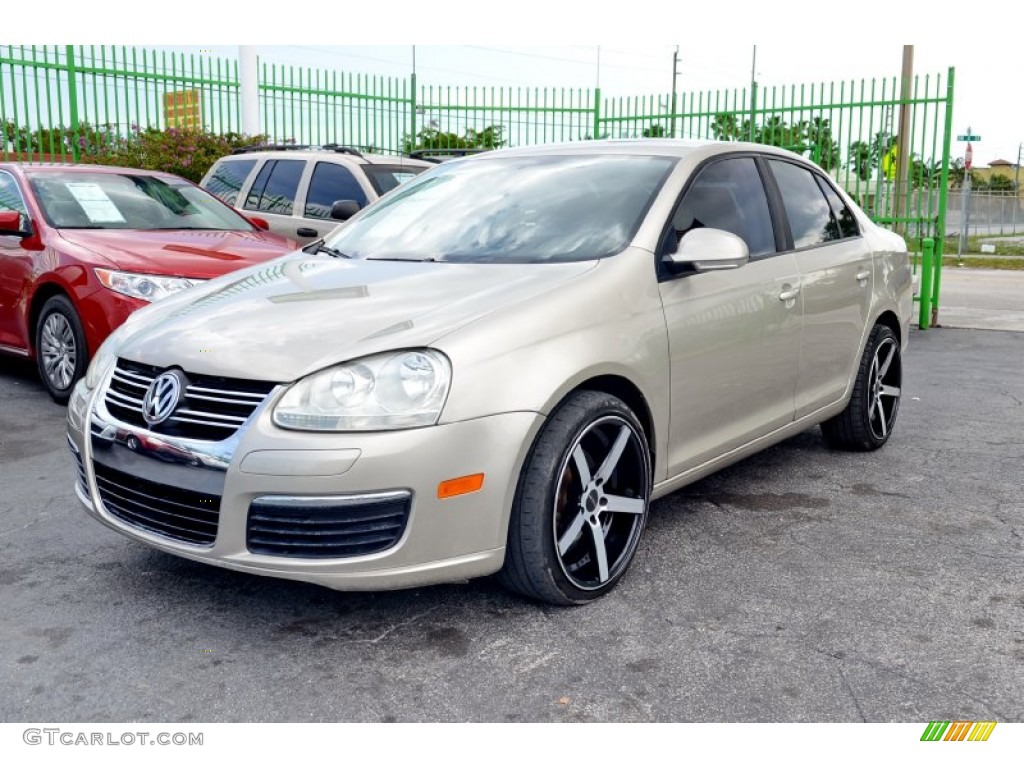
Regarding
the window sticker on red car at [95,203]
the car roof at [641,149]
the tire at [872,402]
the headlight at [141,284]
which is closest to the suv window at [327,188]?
the window sticker on red car at [95,203]

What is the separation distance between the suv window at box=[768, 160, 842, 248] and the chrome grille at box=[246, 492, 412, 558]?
262cm

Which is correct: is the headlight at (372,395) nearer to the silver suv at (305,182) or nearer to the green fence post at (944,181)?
the silver suv at (305,182)

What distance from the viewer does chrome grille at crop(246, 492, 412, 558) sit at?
2.99 m

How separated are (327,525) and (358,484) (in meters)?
0.17

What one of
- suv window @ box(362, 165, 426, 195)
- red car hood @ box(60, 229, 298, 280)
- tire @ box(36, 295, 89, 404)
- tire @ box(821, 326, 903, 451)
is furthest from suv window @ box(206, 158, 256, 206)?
tire @ box(821, 326, 903, 451)

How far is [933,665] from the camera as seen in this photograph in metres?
3.06

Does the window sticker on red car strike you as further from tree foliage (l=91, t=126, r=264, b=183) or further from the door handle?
tree foliage (l=91, t=126, r=264, b=183)

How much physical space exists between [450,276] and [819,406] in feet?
7.16

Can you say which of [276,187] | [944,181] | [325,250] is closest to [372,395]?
[325,250]

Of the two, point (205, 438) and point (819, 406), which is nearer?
point (205, 438)

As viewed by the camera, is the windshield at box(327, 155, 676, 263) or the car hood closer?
the car hood

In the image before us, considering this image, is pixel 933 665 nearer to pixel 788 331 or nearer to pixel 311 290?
pixel 788 331

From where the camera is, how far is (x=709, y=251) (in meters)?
3.82
